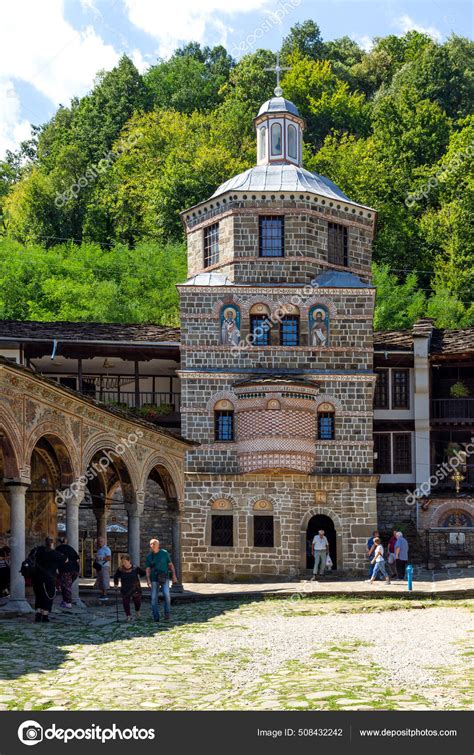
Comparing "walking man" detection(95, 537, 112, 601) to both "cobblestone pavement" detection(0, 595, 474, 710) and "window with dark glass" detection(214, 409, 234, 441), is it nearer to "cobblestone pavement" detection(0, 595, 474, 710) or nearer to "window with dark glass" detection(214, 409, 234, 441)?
Result: "cobblestone pavement" detection(0, 595, 474, 710)

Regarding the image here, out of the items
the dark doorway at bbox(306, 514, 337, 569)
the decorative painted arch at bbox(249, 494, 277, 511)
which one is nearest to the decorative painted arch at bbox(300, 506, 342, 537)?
the dark doorway at bbox(306, 514, 337, 569)

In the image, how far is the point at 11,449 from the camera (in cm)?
2216

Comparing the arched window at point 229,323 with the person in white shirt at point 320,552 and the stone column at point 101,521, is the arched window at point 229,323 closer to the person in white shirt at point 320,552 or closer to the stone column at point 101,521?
the person in white shirt at point 320,552

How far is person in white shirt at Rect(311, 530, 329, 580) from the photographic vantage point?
107 ft

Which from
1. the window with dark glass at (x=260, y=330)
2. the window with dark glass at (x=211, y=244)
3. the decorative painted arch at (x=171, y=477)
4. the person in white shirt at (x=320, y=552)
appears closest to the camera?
the decorative painted arch at (x=171, y=477)

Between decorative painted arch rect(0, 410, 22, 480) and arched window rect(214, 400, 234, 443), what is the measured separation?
14996 mm

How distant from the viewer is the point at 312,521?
3728 centimetres

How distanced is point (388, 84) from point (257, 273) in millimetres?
47779

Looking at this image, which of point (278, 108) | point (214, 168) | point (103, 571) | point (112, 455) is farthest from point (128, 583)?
point (214, 168)

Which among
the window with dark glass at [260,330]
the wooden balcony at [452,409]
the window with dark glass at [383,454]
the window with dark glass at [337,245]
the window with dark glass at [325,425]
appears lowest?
the window with dark glass at [383,454]

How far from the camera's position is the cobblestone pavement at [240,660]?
42.9 feet

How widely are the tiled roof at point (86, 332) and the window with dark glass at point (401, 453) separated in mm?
7763

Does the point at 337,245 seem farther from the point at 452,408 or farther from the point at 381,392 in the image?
the point at 452,408

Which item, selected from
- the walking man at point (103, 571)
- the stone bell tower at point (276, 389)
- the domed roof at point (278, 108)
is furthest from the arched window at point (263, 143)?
the walking man at point (103, 571)
